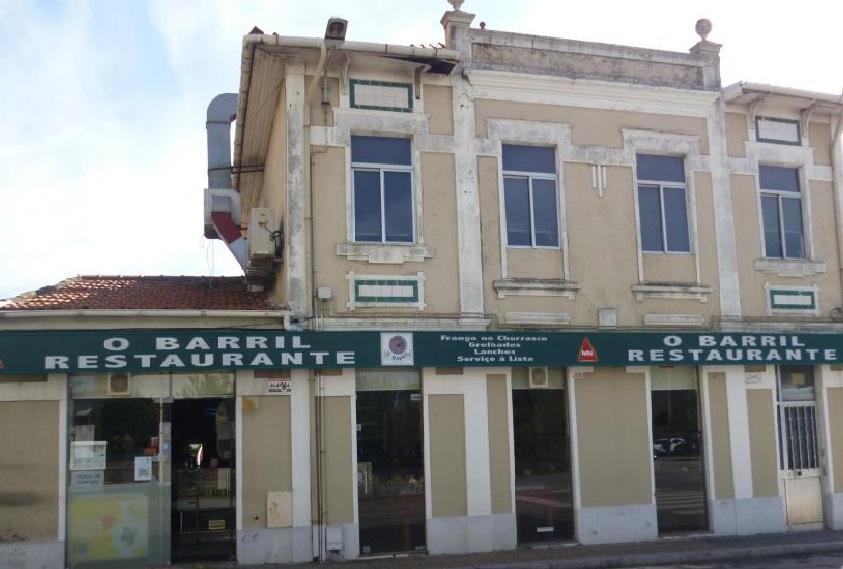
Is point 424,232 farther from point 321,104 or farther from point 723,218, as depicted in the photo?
point 723,218

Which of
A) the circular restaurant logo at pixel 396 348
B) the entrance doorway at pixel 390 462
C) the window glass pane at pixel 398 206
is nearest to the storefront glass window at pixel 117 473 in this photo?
the entrance doorway at pixel 390 462

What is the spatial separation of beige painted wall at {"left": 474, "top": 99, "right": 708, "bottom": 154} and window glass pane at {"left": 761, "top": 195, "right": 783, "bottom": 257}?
61.9 inches

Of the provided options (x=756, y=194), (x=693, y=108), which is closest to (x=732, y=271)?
(x=756, y=194)

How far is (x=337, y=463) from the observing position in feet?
41.4

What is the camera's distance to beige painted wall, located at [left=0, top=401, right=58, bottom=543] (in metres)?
11.5

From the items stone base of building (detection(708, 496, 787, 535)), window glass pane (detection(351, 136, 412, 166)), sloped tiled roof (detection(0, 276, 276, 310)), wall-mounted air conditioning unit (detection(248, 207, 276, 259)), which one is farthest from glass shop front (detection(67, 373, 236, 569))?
stone base of building (detection(708, 496, 787, 535))

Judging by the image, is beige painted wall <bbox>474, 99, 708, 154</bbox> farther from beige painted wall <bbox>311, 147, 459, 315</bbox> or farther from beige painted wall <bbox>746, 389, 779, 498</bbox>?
beige painted wall <bbox>746, 389, 779, 498</bbox>

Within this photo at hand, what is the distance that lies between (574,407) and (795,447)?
4268 mm

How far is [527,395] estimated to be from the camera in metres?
13.8

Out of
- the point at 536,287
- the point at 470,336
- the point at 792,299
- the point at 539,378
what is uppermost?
the point at 536,287

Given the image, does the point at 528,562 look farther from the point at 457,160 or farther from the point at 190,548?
the point at 457,160

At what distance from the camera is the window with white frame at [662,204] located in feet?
48.5

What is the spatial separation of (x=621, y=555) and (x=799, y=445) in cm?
447

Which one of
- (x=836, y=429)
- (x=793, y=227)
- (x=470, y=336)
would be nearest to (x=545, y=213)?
(x=470, y=336)
